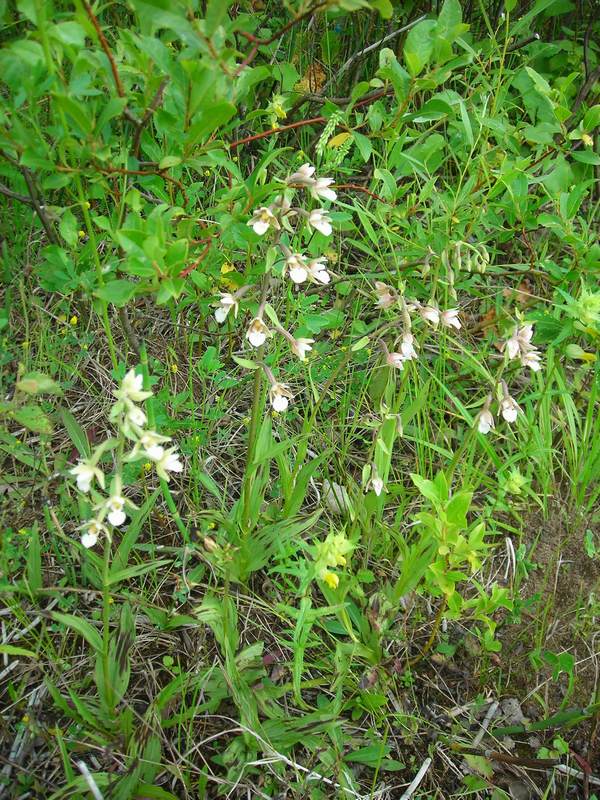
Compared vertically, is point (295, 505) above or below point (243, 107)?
below

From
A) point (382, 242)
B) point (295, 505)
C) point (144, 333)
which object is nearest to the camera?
point (295, 505)

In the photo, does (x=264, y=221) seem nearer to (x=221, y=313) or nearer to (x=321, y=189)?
(x=321, y=189)

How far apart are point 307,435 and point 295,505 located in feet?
0.78

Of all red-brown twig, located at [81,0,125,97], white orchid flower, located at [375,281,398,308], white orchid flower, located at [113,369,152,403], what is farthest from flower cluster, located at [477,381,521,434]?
red-brown twig, located at [81,0,125,97]

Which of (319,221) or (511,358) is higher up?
(319,221)

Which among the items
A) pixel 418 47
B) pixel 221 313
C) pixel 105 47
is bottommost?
pixel 221 313

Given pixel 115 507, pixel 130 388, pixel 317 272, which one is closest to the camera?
pixel 130 388

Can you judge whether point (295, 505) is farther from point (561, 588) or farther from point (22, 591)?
point (561, 588)

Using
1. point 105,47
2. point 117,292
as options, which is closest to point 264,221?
point 117,292

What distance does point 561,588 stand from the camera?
237 centimetres

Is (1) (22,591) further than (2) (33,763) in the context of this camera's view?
Yes

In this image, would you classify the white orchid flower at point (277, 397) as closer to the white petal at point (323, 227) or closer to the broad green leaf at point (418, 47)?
the white petal at point (323, 227)

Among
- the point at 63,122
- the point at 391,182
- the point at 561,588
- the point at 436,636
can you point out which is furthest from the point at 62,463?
the point at 561,588

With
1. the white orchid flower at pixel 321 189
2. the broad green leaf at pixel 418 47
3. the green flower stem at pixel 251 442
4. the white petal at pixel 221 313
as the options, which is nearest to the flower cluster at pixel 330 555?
the green flower stem at pixel 251 442
